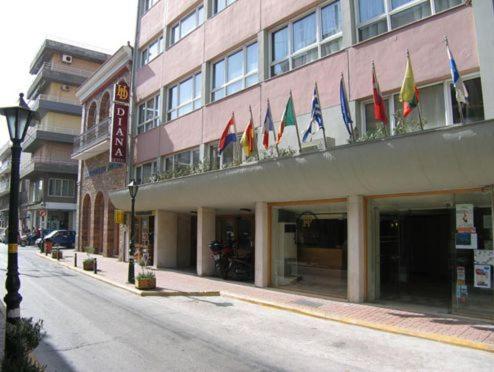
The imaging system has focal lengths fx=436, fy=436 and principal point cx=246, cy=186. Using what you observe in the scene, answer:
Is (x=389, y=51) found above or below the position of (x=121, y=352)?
above

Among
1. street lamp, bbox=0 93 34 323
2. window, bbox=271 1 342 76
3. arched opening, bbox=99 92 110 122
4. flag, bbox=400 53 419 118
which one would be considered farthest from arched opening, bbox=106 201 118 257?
flag, bbox=400 53 419 118

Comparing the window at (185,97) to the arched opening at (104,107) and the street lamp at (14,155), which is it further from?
the street lamp at (14,155)

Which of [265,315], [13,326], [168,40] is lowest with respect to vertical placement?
[265,315]

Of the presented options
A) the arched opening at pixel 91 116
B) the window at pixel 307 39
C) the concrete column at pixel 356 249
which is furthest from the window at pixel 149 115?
the concrete column at pixel 356 249

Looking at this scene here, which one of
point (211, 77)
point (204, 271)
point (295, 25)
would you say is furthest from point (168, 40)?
point (204, 271)

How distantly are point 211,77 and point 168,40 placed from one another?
5.18 m

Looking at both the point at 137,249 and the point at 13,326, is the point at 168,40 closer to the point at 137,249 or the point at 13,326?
the point at 137,249

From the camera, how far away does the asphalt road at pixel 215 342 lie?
6477 millimetres

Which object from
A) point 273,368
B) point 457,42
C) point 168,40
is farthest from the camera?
point 168,40

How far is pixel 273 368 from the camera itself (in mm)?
6293

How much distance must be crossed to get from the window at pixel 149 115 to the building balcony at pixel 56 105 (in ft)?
95.4

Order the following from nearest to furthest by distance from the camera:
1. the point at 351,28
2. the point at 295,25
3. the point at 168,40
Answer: the point at 351,28, the point at 295,25, the point at 168,40

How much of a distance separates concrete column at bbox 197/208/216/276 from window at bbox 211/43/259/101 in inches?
187

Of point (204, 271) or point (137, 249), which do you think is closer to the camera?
point (204, 271)
